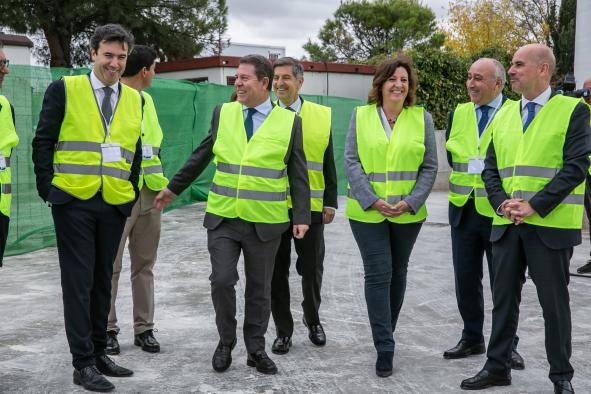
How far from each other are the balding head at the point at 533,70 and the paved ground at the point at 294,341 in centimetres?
175

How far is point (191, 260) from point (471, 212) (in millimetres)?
4292

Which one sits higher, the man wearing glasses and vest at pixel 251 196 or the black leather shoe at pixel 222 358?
the man wearing glasses and vest at pixel 251 196

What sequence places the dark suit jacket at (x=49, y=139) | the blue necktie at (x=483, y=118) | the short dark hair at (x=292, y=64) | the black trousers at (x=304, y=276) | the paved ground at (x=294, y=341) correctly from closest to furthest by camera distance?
the dark suit jacket at (x=49, y=139)
the paved ground at (x=294, y=341)
the blue necktie at (x=483, y=118)
the black trousers at (x=304, y=276)
the short dark hair at (x=292, y=64)

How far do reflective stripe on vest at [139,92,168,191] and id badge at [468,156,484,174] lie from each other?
6.92 feet

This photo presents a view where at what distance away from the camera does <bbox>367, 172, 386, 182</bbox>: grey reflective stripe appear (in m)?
4.73

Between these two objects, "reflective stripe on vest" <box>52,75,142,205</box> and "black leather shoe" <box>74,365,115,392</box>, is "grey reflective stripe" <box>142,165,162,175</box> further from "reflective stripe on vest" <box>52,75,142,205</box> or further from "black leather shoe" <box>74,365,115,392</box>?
"black leather shoe" <box>74,365,115,392</box>

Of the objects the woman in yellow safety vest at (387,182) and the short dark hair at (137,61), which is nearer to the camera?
the woman in yellow safety vest at (387,182)

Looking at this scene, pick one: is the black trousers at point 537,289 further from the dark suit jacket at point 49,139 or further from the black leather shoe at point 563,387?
the dark suit jacket at point 49,139

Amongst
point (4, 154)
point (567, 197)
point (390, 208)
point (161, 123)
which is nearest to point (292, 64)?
point (390, 208)

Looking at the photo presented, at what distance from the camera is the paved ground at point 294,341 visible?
4457 millimetres

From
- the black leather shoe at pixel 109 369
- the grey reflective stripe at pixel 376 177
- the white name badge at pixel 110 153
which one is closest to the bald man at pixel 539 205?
the grey reflective stripe at pixel 376 177

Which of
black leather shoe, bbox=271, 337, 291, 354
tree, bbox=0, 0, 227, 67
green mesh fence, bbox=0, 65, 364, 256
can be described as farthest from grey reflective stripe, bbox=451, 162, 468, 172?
tree, bbox=0, 0, 227, 67

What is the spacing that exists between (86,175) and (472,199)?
2.46 metres

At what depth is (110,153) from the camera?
4344mm
